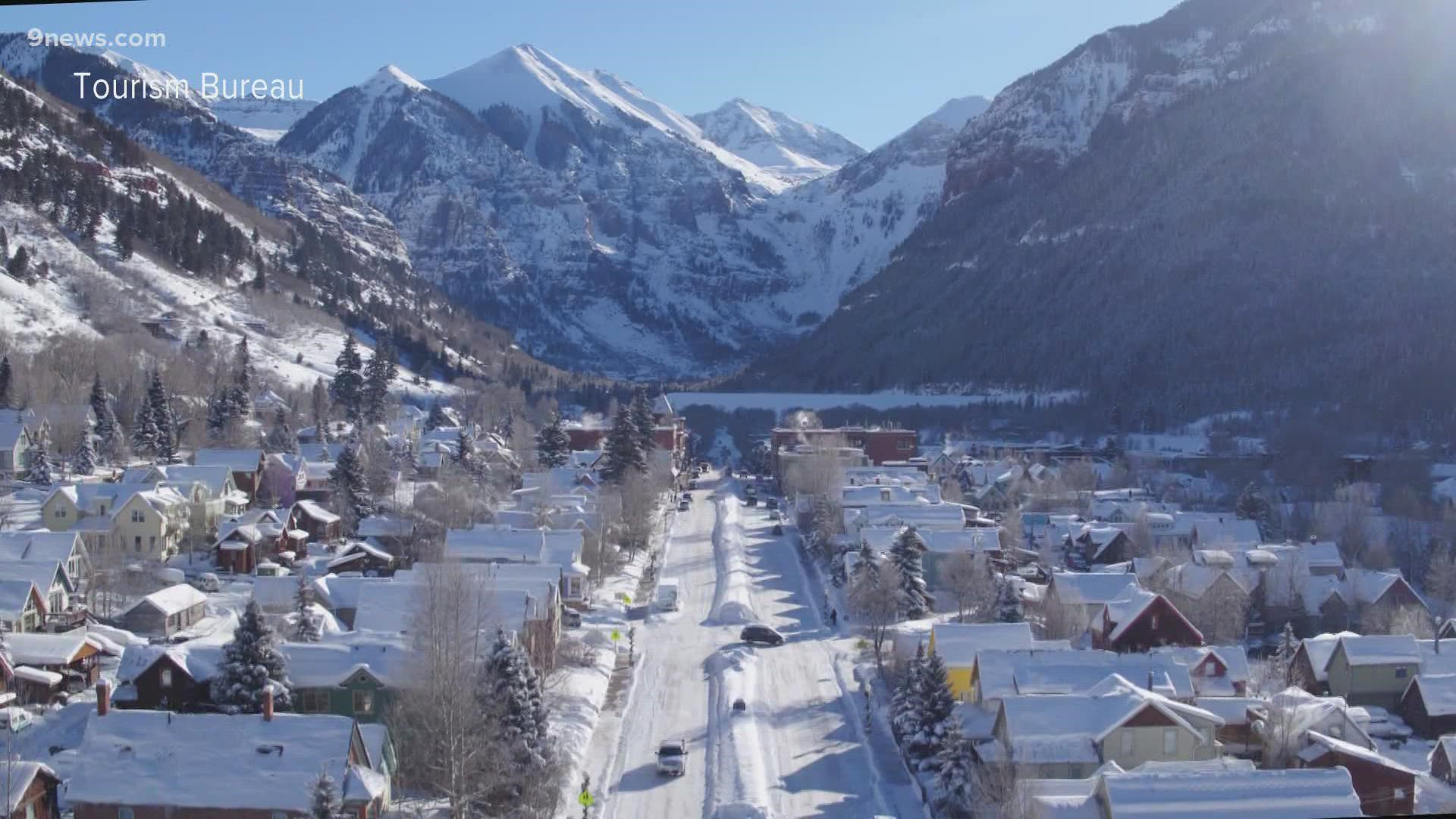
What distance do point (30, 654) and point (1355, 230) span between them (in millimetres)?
89274

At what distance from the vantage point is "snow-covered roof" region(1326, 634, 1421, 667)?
24953mm

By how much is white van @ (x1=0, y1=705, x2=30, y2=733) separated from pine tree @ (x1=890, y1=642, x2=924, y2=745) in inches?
541

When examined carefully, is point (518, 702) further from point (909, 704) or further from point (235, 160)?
point (235, 160)

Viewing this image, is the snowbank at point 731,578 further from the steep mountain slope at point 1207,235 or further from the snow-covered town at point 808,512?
the steep mountain slope at point 1207,235

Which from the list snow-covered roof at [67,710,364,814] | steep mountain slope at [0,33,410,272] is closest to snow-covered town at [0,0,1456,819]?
snow-covered roof at [67,710,364,814]

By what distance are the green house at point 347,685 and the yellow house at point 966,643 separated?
956 centimetres

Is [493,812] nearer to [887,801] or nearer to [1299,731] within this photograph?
[887,801]

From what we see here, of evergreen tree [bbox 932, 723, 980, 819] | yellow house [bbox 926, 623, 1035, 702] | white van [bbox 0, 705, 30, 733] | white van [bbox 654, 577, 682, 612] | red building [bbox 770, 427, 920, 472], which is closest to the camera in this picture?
evergreen tree [bbox 932, 723, 980, 819]

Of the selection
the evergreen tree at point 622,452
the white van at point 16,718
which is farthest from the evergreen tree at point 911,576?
the white van at point 16,718

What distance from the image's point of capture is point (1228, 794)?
13094mm

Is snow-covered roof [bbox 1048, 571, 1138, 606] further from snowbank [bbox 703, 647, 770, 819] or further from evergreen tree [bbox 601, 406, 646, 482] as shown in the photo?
evergreen tree [bbox 601, 406, 646, 482]

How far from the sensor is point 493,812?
17.4m

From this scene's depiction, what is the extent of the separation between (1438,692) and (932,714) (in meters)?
10.4

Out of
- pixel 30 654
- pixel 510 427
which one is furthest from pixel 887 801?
pixel 510 427
